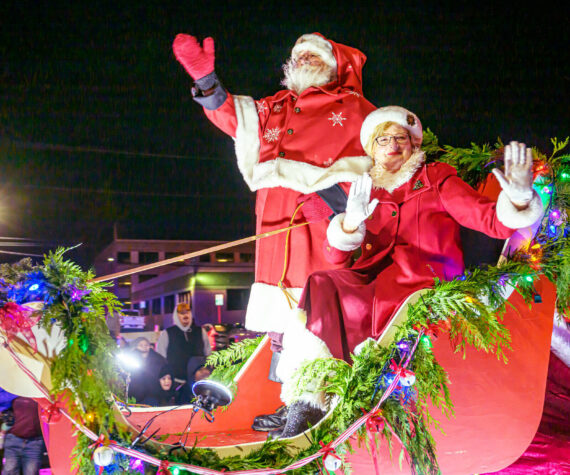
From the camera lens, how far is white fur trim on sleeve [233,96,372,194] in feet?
7.78

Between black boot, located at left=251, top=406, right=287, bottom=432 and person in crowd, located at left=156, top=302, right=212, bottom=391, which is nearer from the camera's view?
black boot, located at left=251, top=406, right=287, bottom=432

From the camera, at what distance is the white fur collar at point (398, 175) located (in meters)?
2.27

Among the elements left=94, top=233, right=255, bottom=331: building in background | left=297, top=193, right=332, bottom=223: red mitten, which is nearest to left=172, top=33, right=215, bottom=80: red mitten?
left=297, top=193, right=332, bottom=223: red mitten

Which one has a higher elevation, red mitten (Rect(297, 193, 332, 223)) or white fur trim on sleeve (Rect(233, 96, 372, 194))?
white fur trim on sleeve (Rect(233, 96, 372, 194))

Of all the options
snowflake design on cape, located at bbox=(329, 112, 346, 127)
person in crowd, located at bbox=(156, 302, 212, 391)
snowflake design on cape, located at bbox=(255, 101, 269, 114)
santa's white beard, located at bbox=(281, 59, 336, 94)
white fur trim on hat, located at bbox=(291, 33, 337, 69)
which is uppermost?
white fur trim on hat, located at bbox=(291, 33, 337, 69)

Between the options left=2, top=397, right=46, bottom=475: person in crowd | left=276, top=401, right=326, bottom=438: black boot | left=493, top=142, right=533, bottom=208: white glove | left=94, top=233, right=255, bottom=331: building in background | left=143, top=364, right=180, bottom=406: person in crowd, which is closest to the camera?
left=493, top=142, right=533, bottom=208: white glove

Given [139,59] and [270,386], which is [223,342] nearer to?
[139,59]

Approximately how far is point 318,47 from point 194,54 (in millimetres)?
681

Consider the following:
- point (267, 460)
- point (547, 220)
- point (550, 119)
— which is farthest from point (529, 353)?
point (550, 119)

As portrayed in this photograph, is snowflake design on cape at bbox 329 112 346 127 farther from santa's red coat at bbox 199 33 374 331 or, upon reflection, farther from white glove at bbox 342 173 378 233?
white glove at bbox 342 173 378 233

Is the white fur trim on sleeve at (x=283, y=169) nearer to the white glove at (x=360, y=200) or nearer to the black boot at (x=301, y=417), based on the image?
the white glove at (x=360, y=200)

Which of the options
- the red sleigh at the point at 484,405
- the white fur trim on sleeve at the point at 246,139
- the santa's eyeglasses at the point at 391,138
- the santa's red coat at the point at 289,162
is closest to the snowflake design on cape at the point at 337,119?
the santa's red coat at the point at 289,162

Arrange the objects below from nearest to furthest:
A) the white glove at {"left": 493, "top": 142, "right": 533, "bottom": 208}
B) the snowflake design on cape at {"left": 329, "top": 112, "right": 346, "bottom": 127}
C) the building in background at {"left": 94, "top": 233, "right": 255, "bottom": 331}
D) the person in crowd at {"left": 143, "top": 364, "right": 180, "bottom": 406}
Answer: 1. the white glove at {"left": 493, "top": 142, "right": 533, "bottom": 208}
2. the snowflake design on cape at {"left": 329, "top": 112, "right": 346, "bottom": 127}
3. the person in crowd at {"left": 143, "top": 364, "right": 180, "bottom": 406}
4. the building in background at {"left": 94, "top": 233, "right": 255, "bottom": 331}

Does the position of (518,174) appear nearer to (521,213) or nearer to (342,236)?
(521,213)
